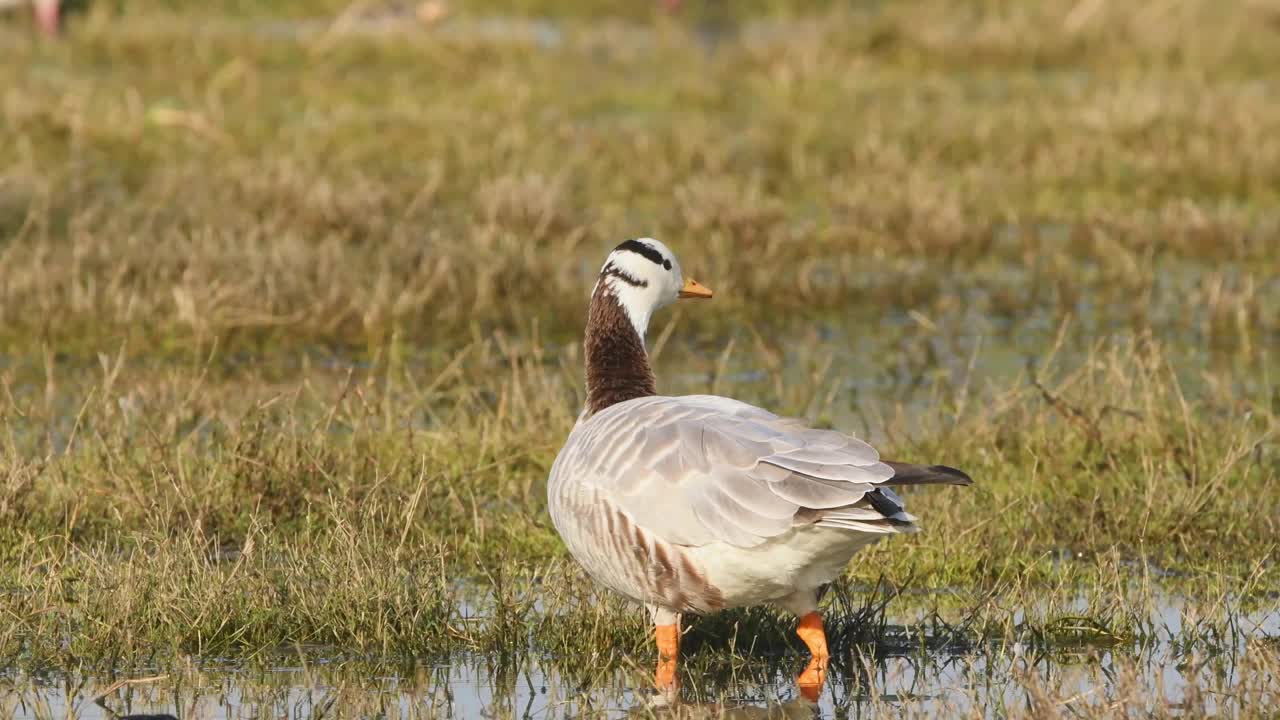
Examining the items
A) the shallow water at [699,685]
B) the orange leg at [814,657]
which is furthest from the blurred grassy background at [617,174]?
the orange leg at [814,657]

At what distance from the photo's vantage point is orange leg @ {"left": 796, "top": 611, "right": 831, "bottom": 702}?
5.80 meters

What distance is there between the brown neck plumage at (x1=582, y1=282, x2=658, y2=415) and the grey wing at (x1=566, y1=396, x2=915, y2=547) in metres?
0.53

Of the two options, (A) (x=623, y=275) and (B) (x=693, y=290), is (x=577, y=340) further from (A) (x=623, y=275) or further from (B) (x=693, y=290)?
(A) (x=623, y=275)

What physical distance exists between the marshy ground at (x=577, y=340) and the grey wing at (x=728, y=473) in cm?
53

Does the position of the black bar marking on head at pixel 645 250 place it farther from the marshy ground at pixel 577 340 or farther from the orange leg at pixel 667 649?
the orange leg at pixel 667 649

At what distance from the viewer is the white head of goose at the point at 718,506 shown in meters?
5.29

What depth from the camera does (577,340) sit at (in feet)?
36.4

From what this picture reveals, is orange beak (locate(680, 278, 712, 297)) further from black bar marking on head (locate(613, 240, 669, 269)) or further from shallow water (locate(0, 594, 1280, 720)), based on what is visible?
shallow water (locate(0, 594, 1280, 720))

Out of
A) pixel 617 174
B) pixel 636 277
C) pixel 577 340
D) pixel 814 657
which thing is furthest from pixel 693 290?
pixel 617 174

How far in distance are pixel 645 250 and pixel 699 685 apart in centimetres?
157

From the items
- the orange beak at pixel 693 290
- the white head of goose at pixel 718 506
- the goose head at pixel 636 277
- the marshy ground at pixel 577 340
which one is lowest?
the marshy ground at pixel 577 340

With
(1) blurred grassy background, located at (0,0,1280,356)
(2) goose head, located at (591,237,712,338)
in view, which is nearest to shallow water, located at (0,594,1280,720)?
(2) goose head, located at (591,237,712,338)

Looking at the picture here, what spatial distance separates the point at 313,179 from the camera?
13430 millimetres

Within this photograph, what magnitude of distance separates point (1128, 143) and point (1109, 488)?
8281mm
